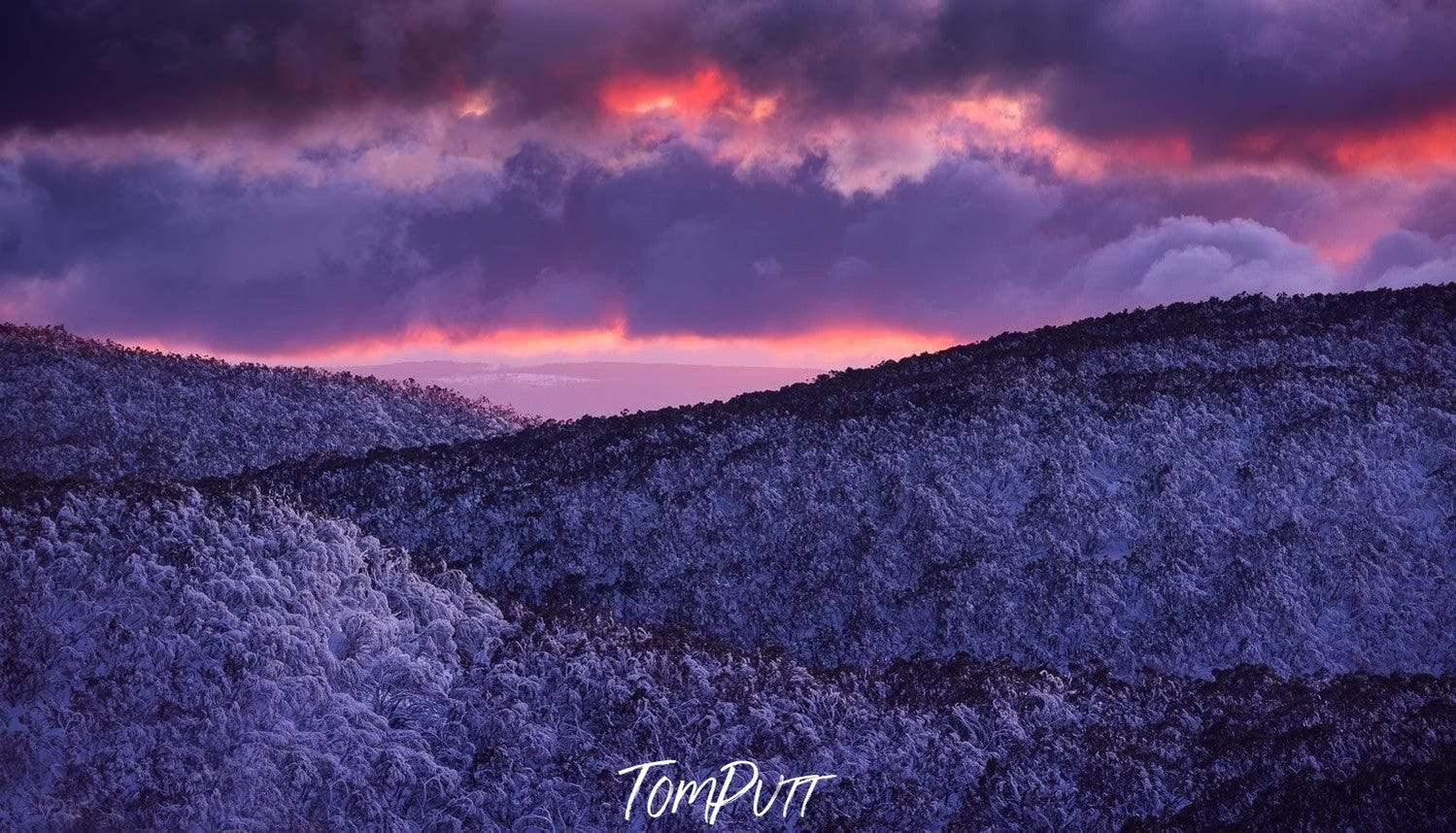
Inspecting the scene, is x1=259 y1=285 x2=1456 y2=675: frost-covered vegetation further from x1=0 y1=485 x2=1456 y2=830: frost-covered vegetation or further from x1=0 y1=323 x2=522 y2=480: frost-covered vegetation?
x1=0 y1=323 x2=522 y2=480: frost-covered vegetation

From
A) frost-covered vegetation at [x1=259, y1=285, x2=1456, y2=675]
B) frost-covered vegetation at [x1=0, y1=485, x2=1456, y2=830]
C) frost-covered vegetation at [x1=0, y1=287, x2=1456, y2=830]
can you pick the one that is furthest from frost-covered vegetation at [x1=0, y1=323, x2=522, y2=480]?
frost-covered vegetation at [x1=0, y1=485, x2=1456, y2=830]

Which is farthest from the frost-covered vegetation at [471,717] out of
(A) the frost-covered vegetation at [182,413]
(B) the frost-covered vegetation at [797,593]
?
(A) the frost-covered vegetation at [182,413]

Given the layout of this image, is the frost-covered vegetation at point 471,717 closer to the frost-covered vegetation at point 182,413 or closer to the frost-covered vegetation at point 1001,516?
the frost-covered vegetation at point 1001,516

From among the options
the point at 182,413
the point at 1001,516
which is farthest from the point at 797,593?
the point at 182,413

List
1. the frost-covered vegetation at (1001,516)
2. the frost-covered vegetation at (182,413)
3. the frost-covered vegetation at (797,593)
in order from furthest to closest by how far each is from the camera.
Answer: the frost-covered vegetation at (182,413)
the frost-covered vegetation at (1001,516)
the frost-covered vegetation at (797,593)

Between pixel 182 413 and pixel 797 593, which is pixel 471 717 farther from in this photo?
pixel 182 413

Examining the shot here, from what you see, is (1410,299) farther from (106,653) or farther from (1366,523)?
(106,653)
